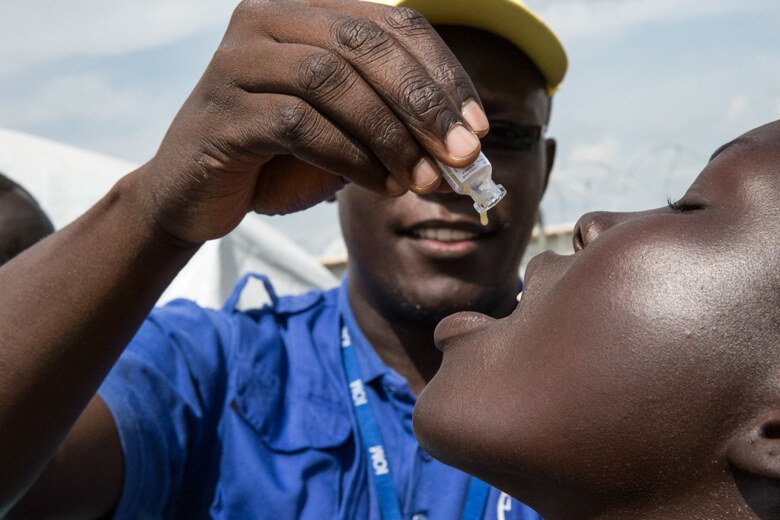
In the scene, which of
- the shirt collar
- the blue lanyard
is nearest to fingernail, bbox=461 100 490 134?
the blue lanyard

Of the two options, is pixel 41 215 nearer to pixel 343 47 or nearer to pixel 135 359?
pixel 135 359

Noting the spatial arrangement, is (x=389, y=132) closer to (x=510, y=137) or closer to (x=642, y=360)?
(x=642, y=360)

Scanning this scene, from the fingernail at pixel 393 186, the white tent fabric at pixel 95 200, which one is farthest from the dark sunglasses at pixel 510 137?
the white tent fabric at pixel 95 200

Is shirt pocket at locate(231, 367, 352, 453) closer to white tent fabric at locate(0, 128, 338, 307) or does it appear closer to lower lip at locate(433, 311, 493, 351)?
lower lip at locate(433, 311, 493, 351)

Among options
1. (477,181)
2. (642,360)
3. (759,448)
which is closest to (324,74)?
(477,181)

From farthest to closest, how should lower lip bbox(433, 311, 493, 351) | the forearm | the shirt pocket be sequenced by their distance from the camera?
the shirt pocket < the forearm < lower lip bbox(433, 311, 493, 351)

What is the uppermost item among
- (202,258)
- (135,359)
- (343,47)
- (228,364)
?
(343,47)

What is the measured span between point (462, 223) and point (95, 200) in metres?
3.17

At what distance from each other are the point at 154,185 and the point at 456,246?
44.6 inches

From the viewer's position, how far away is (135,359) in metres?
2.36

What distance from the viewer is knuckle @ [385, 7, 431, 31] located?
1439 mm

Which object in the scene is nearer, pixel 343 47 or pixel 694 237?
pixel 694 237

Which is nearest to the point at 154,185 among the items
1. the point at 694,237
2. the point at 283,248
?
the point at 694,237

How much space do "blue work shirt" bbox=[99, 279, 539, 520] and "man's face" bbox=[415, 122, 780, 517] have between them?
1.00 meters
